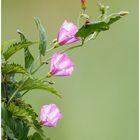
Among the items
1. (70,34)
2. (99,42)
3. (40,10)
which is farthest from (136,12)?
(70,34)

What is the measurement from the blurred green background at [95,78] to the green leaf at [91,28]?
1.90 feet

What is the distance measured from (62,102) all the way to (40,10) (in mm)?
432

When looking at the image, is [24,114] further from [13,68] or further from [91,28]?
[91,28]

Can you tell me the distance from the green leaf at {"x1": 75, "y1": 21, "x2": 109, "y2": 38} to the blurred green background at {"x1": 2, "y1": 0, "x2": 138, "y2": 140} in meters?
0.58

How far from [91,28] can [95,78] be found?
2.01ft

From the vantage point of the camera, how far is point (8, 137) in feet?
2.69

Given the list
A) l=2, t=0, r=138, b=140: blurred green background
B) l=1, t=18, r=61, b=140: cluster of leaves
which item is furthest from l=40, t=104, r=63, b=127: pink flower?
l=2, t=0, r=138, b=140: blurred green background

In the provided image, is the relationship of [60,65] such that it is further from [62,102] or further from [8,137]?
[62,102]

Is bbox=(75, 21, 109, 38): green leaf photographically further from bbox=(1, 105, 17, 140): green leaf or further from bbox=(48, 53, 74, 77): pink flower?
bbox=(1, 105, 17, 140): green leaf

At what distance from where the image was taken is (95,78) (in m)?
1.45

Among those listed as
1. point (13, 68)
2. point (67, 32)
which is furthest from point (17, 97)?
point (67, 32)

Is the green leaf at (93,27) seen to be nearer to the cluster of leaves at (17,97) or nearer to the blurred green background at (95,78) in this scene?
the cluster of leaves at (17,97)

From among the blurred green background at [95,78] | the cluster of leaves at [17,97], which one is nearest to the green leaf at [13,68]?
the cluster of leaves at [17,97]

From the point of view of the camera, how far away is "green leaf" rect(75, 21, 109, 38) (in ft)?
2.77
